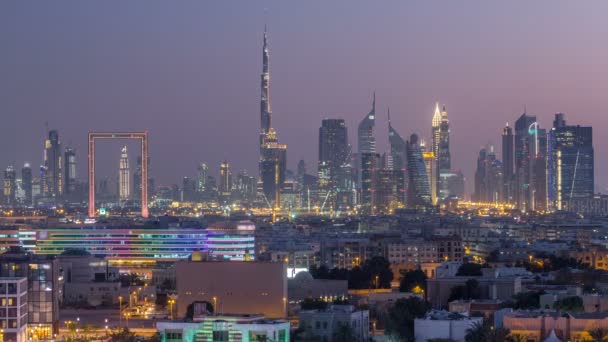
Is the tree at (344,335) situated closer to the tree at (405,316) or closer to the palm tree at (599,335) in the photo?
the tree at (405,316)

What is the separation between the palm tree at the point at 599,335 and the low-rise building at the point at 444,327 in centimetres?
278

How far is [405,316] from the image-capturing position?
139 ft

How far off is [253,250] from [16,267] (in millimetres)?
38128

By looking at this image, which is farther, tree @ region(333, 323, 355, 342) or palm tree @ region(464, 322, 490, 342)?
tree @ region(333, 323, 355, 342)

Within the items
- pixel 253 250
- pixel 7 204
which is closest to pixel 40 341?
pixel 253 250

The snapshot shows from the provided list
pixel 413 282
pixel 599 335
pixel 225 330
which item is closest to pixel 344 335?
pixel 225 330

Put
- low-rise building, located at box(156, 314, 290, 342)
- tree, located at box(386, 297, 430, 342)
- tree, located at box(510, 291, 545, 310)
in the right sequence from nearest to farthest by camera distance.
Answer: low-rise building, located at box(156, 314, 290, 342)
tree, located at box(386, 297, 430, 342)
tree, located at box(510, 291, 545, 310)

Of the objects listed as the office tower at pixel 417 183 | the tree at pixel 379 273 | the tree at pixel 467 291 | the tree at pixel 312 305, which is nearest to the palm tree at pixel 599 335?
the tree at pixel 312 305

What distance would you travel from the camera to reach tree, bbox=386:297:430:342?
3994 centimetres

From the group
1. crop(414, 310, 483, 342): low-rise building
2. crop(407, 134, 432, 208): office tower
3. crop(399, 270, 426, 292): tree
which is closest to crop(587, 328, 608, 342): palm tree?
crop(414, 310, 483, 342): low-rise building

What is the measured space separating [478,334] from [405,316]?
6.05 meters

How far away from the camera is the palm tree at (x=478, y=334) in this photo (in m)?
36.2

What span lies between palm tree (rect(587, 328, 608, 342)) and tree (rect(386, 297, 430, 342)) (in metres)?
4.66

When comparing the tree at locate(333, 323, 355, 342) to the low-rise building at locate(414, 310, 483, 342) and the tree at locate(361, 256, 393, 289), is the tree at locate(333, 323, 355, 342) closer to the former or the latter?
the low-rise building at locate(414, 310, 483, 342)
